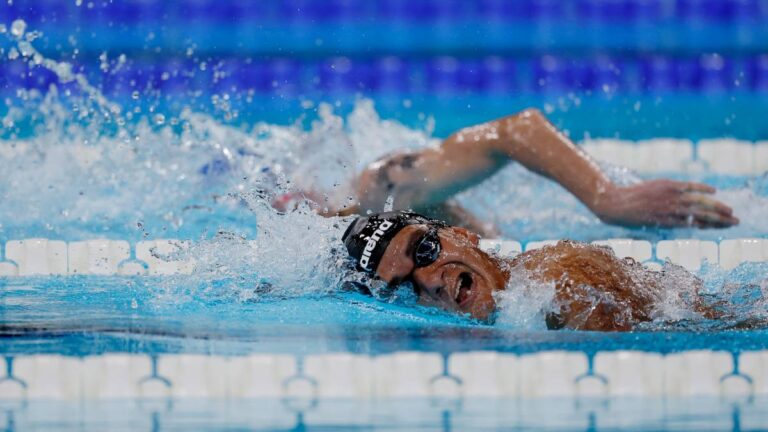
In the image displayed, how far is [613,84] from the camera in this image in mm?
Answer: 5805

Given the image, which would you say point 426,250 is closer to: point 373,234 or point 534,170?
point 373,234

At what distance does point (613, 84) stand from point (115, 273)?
318 centimetres

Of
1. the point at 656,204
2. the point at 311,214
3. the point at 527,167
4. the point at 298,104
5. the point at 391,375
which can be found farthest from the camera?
the point at 298,104

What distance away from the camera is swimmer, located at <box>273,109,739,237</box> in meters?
3.39

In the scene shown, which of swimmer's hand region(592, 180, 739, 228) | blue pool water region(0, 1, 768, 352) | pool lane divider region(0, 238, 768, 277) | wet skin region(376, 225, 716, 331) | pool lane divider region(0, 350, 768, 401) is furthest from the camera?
blue pool water region(0, 1, 768, 352)

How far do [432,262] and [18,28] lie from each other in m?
4.13

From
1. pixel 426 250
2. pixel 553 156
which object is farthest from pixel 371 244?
pixel 553 156

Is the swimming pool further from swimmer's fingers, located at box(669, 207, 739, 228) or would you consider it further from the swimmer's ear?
the swimmer's ear

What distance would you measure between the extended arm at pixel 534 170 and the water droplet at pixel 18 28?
3.00m

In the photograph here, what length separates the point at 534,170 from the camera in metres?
3.48

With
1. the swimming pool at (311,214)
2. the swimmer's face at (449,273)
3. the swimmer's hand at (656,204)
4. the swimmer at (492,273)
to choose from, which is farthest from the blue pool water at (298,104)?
the swimmer's face at (449,273)

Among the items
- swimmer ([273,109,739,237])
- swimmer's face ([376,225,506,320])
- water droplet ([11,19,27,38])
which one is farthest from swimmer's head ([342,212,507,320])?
water droplet ([11,19,27,38])

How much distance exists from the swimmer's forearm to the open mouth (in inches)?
41.6

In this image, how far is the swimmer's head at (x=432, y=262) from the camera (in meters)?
2.40
